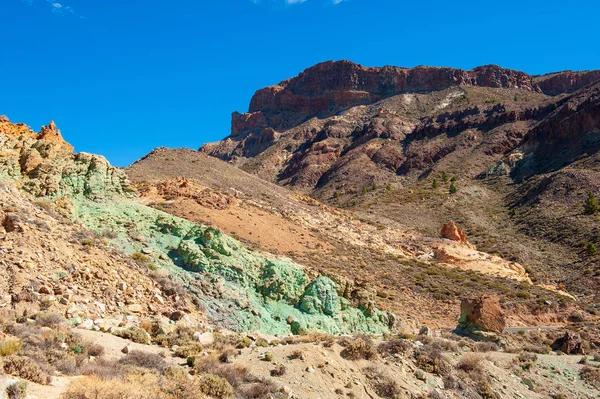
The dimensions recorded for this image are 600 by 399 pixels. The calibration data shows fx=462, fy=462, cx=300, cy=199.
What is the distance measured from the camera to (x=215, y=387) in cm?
795

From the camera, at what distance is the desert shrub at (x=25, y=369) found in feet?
21.7

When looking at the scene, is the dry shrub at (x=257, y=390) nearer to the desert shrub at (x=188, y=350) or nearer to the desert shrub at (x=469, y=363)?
the desert shrub at (x=188, y=350)

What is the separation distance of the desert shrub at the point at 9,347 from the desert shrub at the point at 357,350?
678cm

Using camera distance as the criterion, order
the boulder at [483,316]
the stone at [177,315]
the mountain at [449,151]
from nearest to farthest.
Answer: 1. the stone at [177,315]
2. the boulder at [483,316]
3. the mountain at [449,151]

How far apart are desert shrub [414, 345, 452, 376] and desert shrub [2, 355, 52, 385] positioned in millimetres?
8823

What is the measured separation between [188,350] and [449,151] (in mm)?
79888

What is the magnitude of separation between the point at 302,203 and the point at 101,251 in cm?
3406

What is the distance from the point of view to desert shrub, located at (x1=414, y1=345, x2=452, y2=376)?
12.0 metres

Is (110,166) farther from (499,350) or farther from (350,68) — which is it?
(350,68)

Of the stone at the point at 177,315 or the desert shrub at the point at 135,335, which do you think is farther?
the stone at the point at 177,315

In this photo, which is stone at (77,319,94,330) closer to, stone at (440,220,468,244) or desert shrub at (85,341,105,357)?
desert shrub at (85,341,105,357)

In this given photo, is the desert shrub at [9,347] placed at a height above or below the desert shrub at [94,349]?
above

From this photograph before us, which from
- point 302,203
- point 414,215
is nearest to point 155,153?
point 302,203

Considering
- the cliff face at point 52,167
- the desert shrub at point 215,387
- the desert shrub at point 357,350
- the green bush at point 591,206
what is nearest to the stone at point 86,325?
the desert shrub at point 215,387
